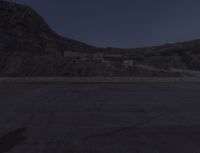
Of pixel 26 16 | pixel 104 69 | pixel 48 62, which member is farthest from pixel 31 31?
pixel 104 69

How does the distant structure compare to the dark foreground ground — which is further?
the distant structure

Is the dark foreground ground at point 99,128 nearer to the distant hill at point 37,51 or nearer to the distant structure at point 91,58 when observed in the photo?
the distant hill at point 37,51

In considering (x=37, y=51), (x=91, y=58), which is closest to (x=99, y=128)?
(x=37, y=51)

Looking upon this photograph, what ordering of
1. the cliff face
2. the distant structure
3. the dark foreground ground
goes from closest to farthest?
the dark foreground ground → the cliff face → the distant structure

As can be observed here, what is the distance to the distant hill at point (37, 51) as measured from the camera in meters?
29.4

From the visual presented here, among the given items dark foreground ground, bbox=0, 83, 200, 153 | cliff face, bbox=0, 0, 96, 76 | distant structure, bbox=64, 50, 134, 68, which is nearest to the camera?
dark foreground ground, bbox=0, 83, 200, 153

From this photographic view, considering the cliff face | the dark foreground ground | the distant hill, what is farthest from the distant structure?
the dark foreground ground

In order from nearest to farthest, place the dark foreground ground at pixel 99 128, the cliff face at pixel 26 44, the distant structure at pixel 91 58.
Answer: the dark foreground ground at pixel 99 128
the cliff face at pixel 26 44
the distant structure at pixel 91 58

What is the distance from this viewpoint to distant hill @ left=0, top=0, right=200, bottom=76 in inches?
1157

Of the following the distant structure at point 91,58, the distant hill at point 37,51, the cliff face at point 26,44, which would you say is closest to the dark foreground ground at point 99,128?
the distant hill at point 37,51

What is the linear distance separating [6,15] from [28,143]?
42003mm

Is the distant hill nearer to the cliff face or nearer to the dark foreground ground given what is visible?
the cliff face

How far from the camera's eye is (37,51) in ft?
128

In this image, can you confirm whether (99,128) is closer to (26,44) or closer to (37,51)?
(37,51)
